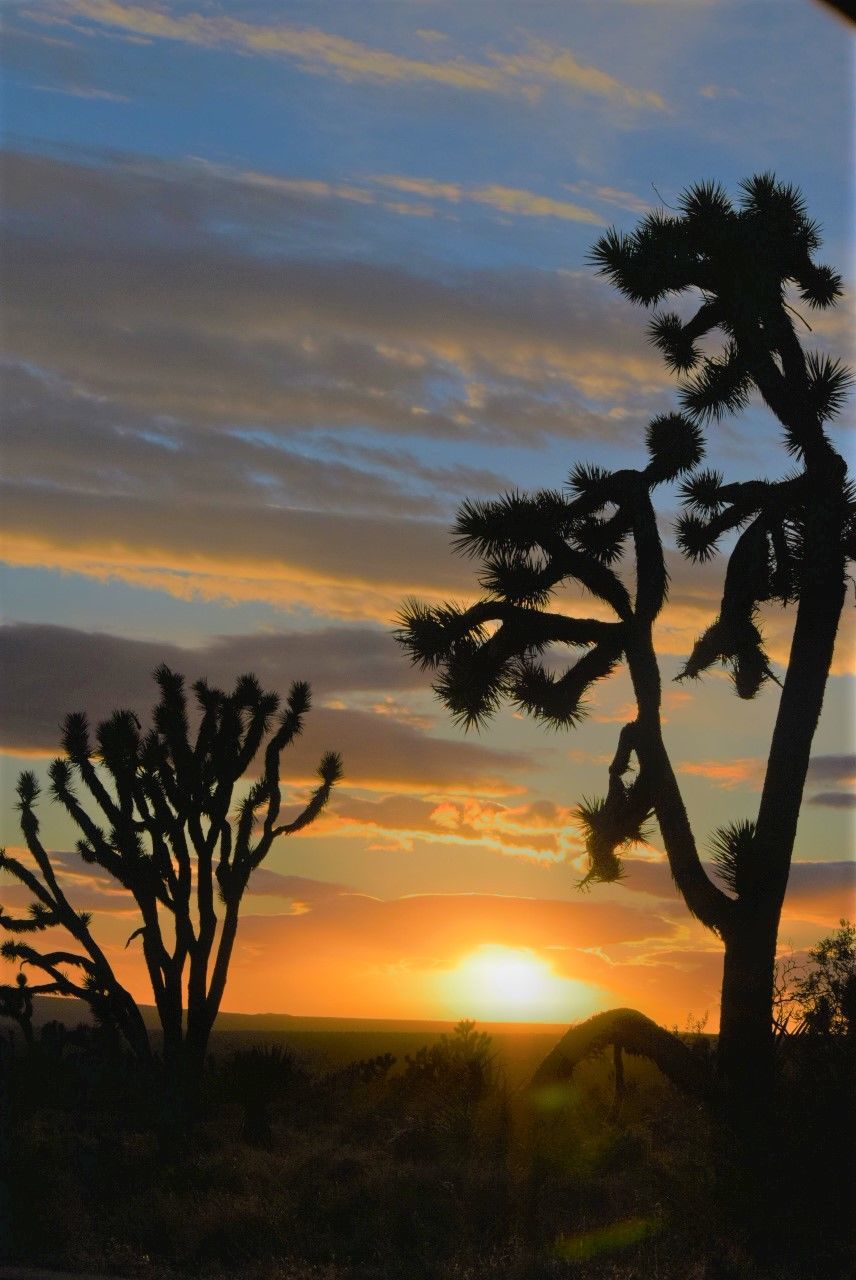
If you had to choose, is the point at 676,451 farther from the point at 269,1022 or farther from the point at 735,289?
the point at 269,1022

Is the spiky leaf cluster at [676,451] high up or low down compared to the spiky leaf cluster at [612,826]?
up

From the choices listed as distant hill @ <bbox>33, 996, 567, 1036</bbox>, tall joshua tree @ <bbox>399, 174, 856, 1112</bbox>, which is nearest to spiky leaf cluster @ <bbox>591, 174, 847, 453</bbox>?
tall joshua tree @ <bbox>399, 174, 856, 1112</bbox>

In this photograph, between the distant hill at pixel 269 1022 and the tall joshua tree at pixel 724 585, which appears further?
the distant hill at pixel 269 1022

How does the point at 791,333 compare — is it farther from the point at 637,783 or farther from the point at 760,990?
the point at 760,990

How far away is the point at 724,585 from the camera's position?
1208 centimetres

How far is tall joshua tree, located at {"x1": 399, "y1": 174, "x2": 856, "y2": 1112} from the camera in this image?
11516mm

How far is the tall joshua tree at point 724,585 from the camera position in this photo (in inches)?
453

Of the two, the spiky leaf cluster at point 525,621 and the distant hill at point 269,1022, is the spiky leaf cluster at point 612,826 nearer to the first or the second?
the spiky leaf cluster at point 525,621

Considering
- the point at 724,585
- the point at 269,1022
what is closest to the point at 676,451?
the point at 724,585

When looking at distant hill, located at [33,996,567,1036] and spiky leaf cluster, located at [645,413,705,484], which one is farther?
distant hill, located at [33,996,567,1036]

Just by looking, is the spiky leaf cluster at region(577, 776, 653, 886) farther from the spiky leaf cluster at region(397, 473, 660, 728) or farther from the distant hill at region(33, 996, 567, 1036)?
the distant hill at region(33, 996, 567, 1036)

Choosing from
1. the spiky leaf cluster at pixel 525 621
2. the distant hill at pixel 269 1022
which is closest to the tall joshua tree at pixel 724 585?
the spiky leaf cluster at pixel 525 621

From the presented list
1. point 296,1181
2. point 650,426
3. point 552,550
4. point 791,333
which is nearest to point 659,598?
point 552,550

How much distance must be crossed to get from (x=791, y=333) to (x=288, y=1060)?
12926 millimetres
